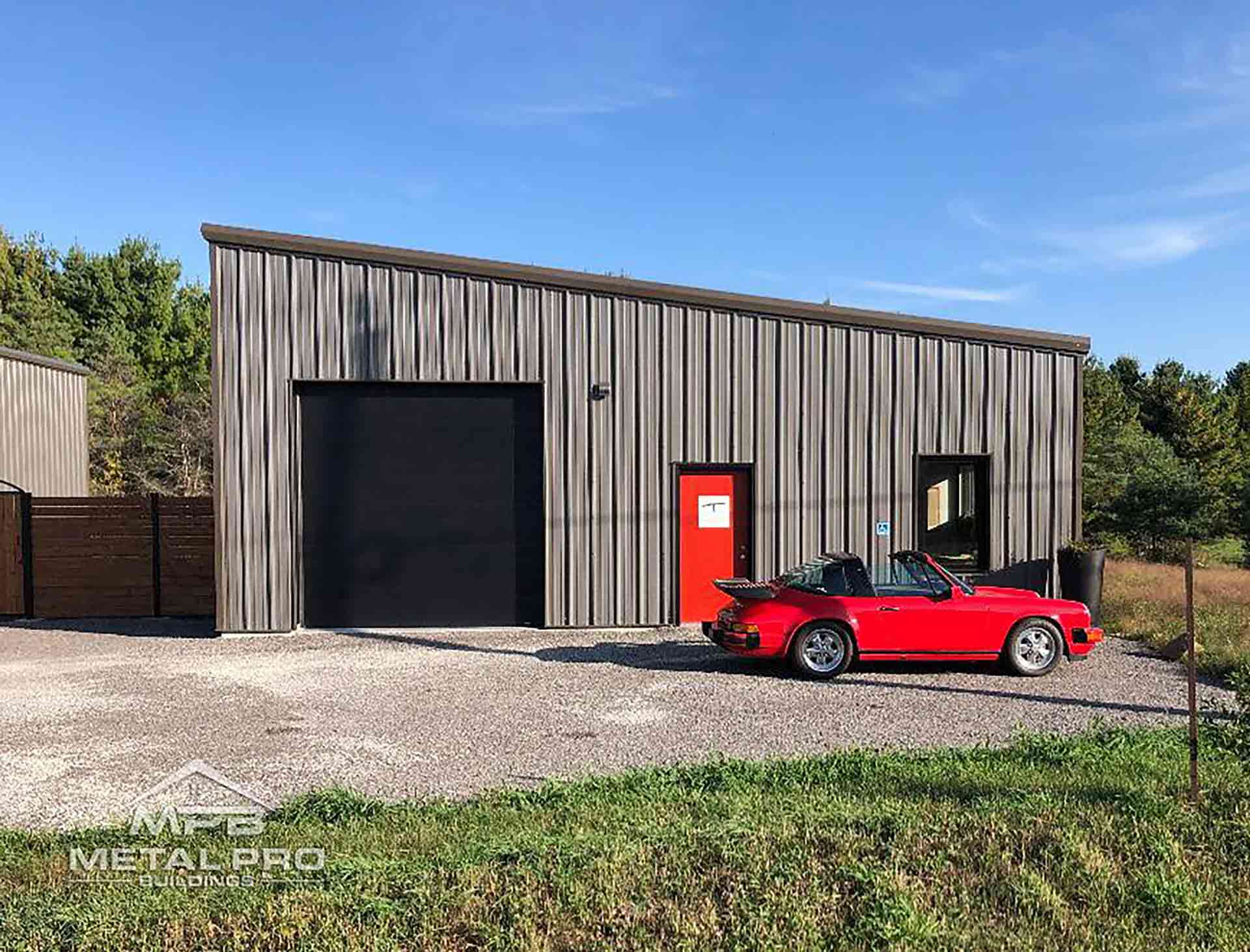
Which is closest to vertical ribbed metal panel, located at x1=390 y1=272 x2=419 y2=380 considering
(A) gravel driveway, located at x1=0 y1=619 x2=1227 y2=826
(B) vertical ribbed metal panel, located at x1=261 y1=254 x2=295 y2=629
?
(B) vertical ribbed metal panel, located at x1=261 y1=254 x2=295 y2=629

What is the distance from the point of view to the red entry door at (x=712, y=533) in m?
12.8

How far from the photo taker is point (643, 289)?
12.7 metres

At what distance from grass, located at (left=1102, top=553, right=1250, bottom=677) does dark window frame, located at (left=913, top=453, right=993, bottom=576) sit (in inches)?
71.6

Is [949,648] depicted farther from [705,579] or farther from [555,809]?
[555,809]

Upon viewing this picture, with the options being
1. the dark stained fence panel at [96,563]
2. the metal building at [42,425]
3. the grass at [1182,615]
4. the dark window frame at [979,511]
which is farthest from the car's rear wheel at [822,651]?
the metal building at [42,425]

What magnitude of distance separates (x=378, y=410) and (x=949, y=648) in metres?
8.03

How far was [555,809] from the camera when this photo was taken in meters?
5.28

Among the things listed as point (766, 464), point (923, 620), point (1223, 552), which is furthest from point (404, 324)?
point (1223, 552)

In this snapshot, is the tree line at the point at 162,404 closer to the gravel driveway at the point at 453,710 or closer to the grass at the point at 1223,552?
the grass at the point at 1223,552

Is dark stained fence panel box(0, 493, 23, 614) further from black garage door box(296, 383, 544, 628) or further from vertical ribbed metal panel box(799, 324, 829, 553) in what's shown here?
vertical ribbed metal panel box(799, 324, 829, 553)

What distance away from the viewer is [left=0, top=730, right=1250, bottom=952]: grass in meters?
3.80

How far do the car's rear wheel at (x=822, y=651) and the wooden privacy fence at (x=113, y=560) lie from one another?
9.45 meters

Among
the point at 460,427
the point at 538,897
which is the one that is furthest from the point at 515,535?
the point at 538,897

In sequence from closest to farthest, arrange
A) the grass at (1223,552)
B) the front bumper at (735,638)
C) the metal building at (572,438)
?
the front bumper at (735,638)
the metal building at (572,438)
the grass at (1223,552)
